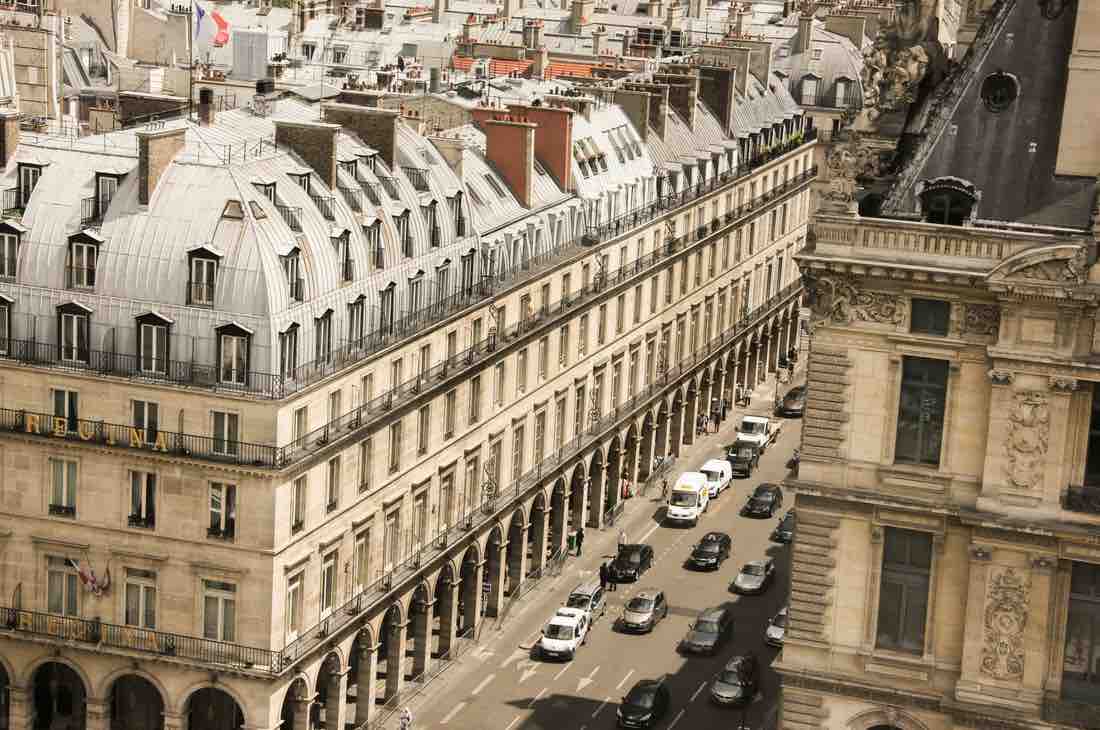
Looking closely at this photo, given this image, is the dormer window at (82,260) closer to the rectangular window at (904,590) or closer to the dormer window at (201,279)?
the dormer window at (201,279)

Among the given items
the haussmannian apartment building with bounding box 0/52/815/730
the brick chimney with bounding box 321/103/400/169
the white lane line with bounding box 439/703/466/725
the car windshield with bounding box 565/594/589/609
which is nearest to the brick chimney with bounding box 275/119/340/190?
the haussmannian apartment building with bounding box 0/52/815/730

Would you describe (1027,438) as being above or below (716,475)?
above

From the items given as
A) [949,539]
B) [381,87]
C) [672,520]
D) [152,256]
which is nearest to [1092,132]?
[949,539]

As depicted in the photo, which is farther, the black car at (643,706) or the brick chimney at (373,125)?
the brick chimney at (373,125)

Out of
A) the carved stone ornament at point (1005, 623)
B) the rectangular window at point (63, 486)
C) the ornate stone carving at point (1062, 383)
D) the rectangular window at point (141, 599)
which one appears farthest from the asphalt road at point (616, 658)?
the ornate stone carving at point (1062, 383)

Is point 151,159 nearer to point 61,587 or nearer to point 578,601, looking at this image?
point 61,587

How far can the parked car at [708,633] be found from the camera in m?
129

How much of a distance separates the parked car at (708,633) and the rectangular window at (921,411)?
46.9m

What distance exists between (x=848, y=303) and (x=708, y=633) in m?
49.5

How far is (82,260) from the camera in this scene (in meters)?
109

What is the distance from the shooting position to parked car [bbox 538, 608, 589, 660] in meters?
127

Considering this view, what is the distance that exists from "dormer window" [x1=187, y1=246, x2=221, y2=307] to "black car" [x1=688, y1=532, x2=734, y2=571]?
1790 inches

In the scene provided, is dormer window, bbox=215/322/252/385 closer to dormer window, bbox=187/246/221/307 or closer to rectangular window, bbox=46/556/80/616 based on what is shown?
dormer window, bbox=187/246/221/307

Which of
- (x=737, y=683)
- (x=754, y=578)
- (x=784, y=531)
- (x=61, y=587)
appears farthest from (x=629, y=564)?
(x=61, y=587)
